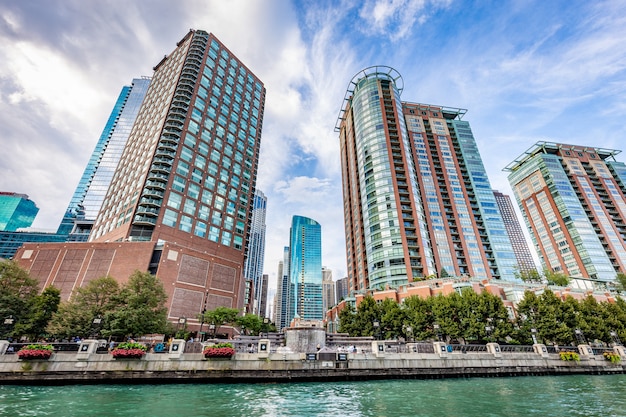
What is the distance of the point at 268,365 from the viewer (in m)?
25.0

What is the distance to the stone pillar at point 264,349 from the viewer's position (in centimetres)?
2533

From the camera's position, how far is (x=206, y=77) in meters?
93.6

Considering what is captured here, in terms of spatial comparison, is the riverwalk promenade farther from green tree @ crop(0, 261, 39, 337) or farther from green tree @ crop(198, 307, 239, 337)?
green tree @ crop(198, 307, 239, 337)

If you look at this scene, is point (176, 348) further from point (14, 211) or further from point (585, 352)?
point (14, 211)

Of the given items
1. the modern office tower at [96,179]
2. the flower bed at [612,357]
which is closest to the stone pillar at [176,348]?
the flower bed at [612,357]

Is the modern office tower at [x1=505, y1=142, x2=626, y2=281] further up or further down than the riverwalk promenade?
further up

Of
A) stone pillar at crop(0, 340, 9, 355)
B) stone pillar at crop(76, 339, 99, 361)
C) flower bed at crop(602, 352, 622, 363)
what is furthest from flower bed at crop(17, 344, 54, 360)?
flower bed at crop(602, 352, 622, 363)

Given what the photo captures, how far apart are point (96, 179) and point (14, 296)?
10845 cm

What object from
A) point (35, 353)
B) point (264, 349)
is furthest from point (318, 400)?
point (35, 353)

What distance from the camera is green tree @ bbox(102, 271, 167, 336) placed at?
37594 mm

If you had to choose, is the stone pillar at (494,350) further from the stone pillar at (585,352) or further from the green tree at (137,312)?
the green tree at (137,312)

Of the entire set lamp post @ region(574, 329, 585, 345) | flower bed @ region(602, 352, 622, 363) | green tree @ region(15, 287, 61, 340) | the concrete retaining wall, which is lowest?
the concrete retaining wall

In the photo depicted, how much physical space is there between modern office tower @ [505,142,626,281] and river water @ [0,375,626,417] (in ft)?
341

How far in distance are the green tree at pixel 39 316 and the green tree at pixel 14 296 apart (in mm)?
371
